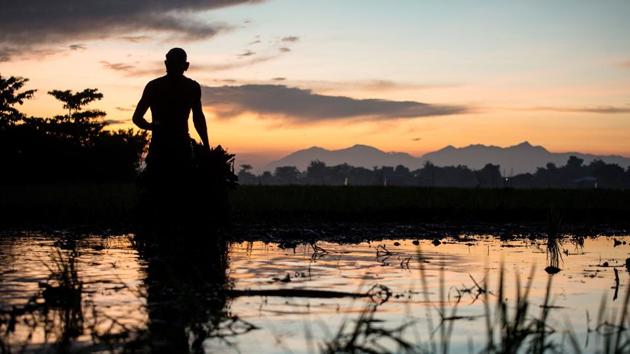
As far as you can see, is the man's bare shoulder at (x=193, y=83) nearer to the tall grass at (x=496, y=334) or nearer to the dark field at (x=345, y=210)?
the dark field at (x=345, y=210)

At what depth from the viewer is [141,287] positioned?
326 inches

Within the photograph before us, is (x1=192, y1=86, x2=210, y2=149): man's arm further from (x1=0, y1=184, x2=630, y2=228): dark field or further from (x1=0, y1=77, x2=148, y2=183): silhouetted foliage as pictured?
(x1=0, y1=77, x2=148, y2=183): silhouetted foliage

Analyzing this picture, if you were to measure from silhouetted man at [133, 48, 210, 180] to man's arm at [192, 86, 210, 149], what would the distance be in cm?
10

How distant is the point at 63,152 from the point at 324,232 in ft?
171

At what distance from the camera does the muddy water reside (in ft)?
19.3

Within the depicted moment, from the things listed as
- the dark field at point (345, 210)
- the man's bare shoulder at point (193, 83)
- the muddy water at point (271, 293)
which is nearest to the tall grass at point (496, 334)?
the muddy water at point (271, 293)

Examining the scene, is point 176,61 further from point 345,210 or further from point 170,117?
point 345,210

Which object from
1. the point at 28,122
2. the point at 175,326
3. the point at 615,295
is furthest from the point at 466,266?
the point at 28,122

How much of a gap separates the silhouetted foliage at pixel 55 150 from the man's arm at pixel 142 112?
50964mm

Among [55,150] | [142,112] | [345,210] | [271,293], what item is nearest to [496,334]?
[271,293]

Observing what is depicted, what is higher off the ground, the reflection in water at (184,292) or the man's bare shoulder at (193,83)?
the man's bare shoulder at (193,83)

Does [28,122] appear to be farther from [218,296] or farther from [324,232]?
[218,296]

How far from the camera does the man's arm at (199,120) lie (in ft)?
43.0

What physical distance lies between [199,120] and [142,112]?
2.71ft
